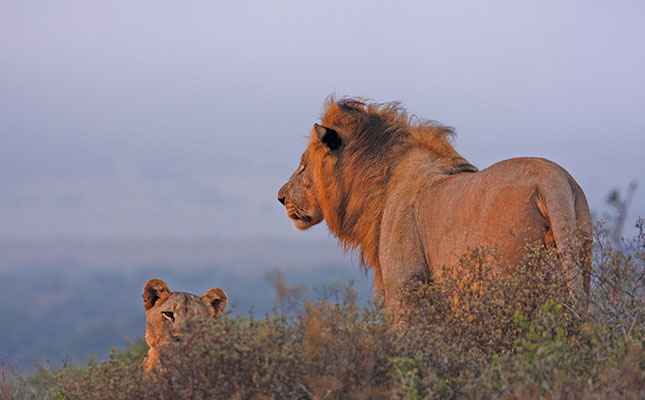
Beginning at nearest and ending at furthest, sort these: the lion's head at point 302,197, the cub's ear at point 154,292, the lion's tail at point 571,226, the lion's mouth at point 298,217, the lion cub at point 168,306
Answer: the lion's tail at point 571,226 < the lion cub at point 168,306 < the cub's ear at point 154,292 < the lion's head at point 302,197 < the lion's mouth at point 298,217

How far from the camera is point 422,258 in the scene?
19.5 ft

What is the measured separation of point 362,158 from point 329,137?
401 millimetres

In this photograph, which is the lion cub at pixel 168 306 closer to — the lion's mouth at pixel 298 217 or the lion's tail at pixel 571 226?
the lion's mouth at pixel 298 217

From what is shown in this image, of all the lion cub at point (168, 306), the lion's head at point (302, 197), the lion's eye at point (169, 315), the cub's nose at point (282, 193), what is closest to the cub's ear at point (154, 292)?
the lion cub at point (168, 306)

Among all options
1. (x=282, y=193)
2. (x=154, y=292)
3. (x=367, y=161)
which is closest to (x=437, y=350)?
(x=154, y=292)

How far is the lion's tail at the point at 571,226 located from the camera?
4.66m

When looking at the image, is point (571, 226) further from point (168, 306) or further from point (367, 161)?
point (168, 306)

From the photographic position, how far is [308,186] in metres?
7.53

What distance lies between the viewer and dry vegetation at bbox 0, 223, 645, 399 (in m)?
3.62

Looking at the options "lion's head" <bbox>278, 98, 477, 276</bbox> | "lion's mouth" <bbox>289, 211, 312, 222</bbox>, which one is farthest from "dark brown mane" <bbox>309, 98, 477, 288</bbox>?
"lion's mouth" <bbox>289, 211, 312, 222</bbox>

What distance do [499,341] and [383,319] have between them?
0.87 m

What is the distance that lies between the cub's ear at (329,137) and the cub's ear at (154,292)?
2103 millimetres

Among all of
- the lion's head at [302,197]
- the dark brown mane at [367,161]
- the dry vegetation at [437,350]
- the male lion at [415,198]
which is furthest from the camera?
the lion's head at [302,197]

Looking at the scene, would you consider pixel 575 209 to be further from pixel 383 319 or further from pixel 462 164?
pixel 383 319
